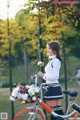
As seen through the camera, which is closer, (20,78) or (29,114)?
(29,114)

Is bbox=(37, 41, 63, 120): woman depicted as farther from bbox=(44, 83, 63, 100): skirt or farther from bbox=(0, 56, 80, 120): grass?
bbox=(0, 56, 80, 120): grass

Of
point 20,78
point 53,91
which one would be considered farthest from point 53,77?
point 20,78

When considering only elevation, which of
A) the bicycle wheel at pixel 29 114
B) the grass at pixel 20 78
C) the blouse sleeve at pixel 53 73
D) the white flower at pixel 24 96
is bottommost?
the grass at pixel 20 78

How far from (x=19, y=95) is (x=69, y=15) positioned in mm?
1826

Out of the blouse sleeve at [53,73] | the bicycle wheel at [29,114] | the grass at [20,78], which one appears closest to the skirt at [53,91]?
the blouse sleeve at [53,73]

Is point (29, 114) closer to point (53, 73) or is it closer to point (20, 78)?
point (53, 73)

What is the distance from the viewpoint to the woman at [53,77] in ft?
15.4

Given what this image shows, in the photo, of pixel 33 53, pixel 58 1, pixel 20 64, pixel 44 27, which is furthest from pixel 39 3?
pixel 20 64

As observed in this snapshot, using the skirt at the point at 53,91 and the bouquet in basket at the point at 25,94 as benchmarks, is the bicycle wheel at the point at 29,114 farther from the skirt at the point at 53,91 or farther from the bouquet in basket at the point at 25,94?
the skirt at the point at 53,91

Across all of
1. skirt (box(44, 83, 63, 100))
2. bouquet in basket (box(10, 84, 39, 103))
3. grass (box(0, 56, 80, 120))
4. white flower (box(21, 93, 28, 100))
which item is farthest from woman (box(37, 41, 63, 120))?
grass (box(0, 56, 80, 120))

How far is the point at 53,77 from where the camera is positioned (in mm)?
4672

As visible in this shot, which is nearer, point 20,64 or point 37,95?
point 37,95

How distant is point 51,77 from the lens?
15.3ft

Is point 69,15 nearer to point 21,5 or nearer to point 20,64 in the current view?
point 21,5
